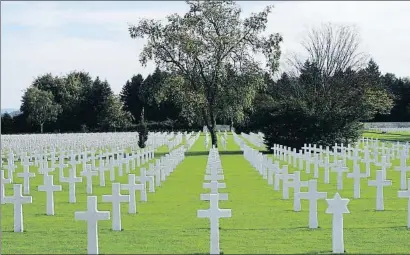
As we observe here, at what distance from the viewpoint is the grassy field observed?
425 inches

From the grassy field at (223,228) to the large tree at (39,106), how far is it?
6903 centimetres

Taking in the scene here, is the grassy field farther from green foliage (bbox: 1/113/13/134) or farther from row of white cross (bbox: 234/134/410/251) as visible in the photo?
green foliage (bbox: 1/113/13/134)

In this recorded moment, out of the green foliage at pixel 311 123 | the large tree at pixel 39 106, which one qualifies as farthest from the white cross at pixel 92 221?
the large tree at pixel 39 106

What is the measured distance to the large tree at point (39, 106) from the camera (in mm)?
86625

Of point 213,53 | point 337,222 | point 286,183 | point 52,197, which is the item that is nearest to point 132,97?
point 213,53

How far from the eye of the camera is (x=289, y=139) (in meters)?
42.2

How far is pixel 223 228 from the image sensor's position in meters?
12.8

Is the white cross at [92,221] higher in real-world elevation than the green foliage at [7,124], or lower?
lower

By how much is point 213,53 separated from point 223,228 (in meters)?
33.8

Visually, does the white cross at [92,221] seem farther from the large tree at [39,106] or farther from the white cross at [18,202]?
the large tree at [39,106]

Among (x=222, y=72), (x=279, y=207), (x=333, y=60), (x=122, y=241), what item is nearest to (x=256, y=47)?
(x=222, y=72)

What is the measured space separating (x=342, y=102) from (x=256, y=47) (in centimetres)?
645

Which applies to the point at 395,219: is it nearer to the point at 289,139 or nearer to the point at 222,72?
the point at 289,139

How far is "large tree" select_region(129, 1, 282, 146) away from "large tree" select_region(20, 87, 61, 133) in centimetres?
4313
